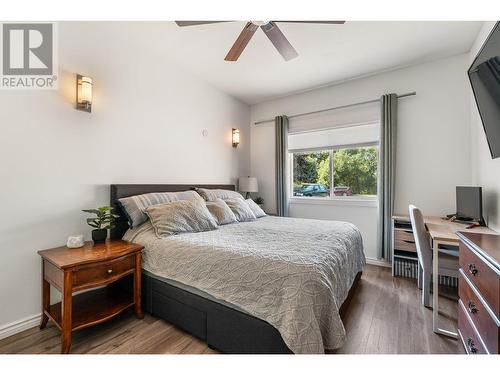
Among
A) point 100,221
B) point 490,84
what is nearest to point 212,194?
point 100,221

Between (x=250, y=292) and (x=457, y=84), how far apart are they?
3.59 m

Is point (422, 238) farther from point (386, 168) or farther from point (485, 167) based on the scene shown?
point (386, 168)

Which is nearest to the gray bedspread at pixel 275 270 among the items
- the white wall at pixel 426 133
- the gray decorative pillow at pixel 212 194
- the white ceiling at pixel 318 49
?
the gray decorative pillow at pixel 212 194

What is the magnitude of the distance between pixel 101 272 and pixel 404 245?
336 cm

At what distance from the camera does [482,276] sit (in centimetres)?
99

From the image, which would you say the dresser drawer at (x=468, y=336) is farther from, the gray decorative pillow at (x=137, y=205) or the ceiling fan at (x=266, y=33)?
the gray decorative pillow at (x=137, y=205)

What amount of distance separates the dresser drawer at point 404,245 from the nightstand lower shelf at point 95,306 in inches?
124

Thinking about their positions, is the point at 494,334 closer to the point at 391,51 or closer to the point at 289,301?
the point at 289,301

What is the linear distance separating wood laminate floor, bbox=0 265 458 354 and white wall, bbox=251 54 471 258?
1.38 metres

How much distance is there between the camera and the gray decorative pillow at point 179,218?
2066 mm

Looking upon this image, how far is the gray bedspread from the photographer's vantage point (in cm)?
122

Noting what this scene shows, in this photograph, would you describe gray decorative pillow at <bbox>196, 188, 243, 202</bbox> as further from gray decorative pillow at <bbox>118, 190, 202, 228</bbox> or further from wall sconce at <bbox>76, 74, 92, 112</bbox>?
wall sconce at <bbox>76, 74, 92, 112</bbox>
